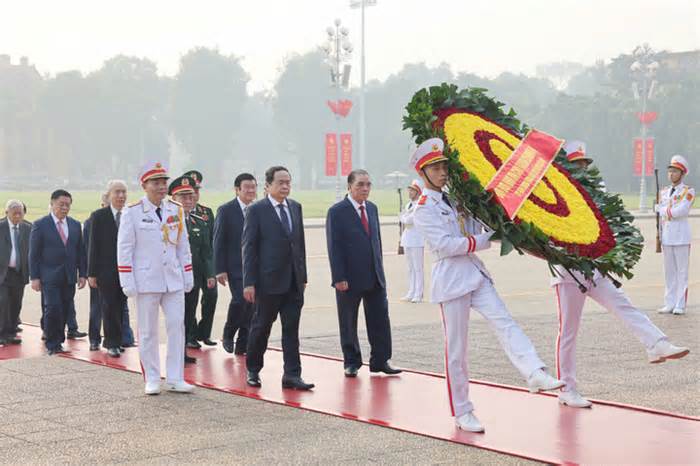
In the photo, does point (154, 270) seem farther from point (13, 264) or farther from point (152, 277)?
point (13, 264)

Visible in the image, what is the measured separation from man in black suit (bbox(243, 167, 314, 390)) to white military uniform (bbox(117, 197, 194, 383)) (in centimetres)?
59

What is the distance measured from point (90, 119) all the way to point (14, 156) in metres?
8.22

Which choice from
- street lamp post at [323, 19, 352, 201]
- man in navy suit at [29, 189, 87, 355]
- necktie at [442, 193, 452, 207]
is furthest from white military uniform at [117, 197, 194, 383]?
street lamp post at [323, 19, 352, 201]

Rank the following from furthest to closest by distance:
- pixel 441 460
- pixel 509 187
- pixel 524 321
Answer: pixel 524 321
pixel 509 187
pixel 441 460

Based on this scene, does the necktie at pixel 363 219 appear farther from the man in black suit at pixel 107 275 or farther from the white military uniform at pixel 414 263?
the white military uniform at pixel 414 263

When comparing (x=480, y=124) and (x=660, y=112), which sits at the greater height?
(x=660, y=112)

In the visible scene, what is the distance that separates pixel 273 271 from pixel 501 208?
106 inches

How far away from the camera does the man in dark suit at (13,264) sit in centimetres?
1178

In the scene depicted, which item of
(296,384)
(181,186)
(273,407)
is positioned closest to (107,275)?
(181,186)

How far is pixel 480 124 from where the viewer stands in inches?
285

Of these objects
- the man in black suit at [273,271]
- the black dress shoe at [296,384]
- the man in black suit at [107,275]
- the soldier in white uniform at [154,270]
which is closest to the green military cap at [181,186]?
the man in black suit at [107,275]

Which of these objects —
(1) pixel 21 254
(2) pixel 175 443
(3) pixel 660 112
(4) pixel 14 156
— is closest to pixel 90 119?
(4) pixel 14 156

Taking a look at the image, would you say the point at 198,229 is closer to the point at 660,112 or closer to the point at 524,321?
the point at 524,321

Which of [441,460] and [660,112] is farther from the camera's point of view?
[660,112]
